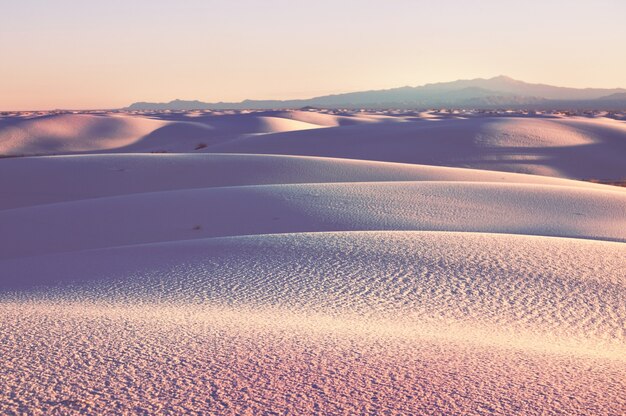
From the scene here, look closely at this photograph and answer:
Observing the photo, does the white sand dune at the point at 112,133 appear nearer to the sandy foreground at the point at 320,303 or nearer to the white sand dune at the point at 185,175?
the white sand dune at the point at 185,175

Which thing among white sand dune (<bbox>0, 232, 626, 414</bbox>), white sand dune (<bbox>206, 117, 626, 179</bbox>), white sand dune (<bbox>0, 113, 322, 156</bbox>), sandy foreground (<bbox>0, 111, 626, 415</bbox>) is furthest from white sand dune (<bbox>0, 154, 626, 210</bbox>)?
white sand dune (<bbox>0, 113, 322, 156</bbox>)

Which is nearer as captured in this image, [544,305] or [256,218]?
[544,305]

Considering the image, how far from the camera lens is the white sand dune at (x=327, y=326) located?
1.96 metres

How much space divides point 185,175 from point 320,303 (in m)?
9.29

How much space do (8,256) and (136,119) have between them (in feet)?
104

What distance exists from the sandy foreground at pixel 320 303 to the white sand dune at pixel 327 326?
10 mm

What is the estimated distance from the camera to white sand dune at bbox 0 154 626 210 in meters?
11.4

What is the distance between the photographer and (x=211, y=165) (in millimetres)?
12672

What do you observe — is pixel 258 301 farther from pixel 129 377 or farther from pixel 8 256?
pixel 8 256

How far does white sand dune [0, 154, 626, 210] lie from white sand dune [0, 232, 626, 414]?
6.48 m

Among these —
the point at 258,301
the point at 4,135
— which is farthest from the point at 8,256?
the point at 4,135

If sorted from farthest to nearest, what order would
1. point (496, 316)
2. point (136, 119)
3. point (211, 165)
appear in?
point (136, 119) < point (211, 165) < point (496, 316)

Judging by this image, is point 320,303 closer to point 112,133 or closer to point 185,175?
point 185,175

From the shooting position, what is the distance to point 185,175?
1222cm
